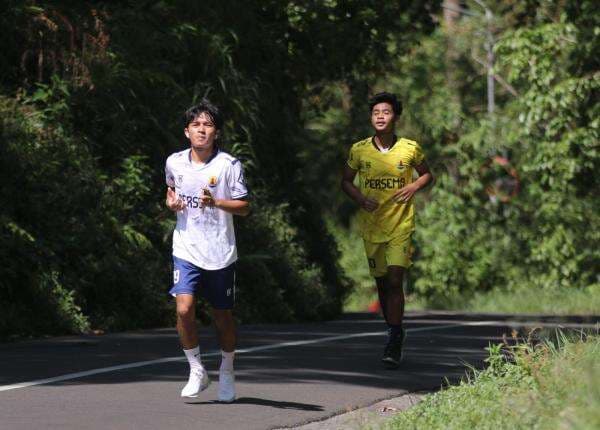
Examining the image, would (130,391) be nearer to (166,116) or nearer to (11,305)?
(11,305)

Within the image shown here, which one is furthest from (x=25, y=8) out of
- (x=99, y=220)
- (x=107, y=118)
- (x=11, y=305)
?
(x=11, y=305)

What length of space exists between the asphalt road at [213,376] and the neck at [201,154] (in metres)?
1.39

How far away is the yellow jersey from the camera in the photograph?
11828 mm

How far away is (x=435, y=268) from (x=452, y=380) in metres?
25.1

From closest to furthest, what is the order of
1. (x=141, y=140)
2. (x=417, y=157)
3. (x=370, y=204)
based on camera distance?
1. (x=370, y=204)
2. (x=417, y=157)
3. (x=141, y=140)

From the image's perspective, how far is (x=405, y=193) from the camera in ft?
38.6

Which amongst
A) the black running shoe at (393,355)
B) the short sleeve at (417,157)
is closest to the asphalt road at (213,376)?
the black running shoe at (393,355)

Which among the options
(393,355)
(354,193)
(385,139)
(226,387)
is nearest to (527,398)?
(226,387)

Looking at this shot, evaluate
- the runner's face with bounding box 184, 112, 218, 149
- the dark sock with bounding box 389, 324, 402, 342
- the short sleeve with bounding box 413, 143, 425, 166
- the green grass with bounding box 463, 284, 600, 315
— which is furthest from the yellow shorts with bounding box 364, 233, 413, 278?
the green grass with bounding box 463, 284, 600, 315

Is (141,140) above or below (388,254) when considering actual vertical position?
above

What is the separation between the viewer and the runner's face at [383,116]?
11.8 metres

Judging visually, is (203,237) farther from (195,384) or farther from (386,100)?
(386,100)

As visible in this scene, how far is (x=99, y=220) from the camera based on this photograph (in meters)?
16.6

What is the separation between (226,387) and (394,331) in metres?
2.70
